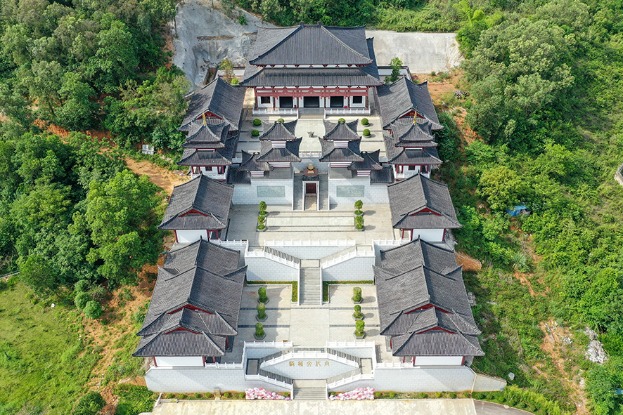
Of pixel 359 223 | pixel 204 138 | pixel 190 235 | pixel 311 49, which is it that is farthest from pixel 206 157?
pixel 311 49

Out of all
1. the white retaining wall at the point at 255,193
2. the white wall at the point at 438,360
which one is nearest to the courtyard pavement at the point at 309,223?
the white retaining wall at the point at 255,193

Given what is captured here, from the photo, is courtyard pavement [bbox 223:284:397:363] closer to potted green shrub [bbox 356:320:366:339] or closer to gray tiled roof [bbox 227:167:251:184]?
potted green shrub [bbox 356:320:366:339]

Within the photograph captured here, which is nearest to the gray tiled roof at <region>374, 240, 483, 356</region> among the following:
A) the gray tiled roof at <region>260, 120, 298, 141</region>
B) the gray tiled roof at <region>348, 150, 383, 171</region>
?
the gray tiled roof at <region>348, 150, 383, 171</region>

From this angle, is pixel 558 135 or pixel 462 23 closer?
pixel 558 135

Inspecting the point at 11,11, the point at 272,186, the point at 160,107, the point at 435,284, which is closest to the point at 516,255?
the point at 435,284

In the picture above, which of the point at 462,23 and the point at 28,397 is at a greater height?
the point at 462,23

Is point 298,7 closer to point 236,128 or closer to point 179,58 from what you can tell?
point 179,58
